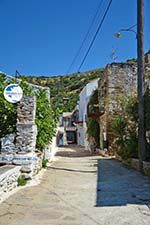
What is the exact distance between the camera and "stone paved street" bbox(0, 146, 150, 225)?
6.08m

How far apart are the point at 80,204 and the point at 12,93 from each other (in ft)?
17.0

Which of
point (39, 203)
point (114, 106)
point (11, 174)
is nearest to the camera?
point (39, 203)

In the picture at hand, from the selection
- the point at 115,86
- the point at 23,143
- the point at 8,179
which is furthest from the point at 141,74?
the point at 115,86

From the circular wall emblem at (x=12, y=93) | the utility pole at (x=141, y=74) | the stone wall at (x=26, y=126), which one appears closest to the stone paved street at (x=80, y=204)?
the stone wall at (x=26, y=126)

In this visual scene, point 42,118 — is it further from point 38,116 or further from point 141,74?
point 141,74

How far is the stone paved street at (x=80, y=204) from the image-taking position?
6077 millimetres

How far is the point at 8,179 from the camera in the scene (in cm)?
862

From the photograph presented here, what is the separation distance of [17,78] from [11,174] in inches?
241

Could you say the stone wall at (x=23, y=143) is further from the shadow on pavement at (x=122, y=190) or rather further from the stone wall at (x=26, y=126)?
the shadow on pavement at (x=122, y=190)

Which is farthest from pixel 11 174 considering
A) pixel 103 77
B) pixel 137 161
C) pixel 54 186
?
pixel 103 77

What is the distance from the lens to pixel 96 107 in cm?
2798

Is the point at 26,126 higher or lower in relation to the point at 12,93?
lower

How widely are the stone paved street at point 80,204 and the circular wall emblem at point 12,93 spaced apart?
9.87 ft

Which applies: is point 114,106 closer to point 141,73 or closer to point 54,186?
point 141,73
